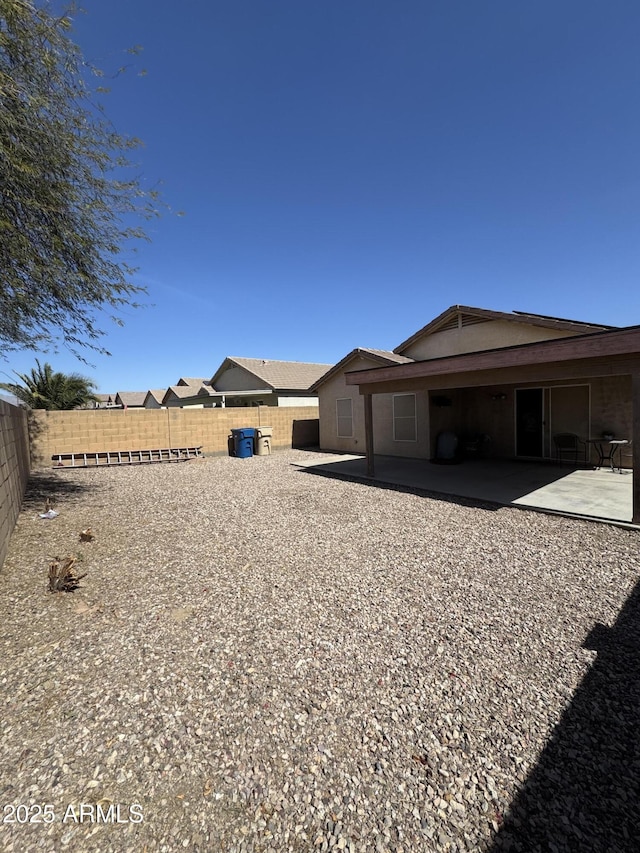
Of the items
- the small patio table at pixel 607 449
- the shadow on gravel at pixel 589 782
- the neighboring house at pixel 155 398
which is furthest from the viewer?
the neighboring house at pixel 155 398

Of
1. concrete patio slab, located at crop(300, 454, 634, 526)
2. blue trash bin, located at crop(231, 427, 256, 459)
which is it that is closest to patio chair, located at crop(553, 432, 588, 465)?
concrete patio slab, located at crop(300, 454, 634, 526)

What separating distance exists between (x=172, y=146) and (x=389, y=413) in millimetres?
9699

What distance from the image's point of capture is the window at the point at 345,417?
14.9 meters

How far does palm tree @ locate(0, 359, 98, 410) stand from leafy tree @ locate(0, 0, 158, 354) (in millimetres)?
11324

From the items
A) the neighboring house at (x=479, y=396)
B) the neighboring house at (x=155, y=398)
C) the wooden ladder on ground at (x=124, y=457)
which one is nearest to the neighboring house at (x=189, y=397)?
the neighboring house at (x=155, y=398)

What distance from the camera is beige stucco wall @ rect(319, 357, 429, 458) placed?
1252 centimetres

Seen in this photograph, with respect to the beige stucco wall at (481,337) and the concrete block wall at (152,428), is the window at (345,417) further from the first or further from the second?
the beige stucco wall at (481,337)

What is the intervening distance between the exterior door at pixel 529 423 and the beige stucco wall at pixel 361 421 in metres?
2.79

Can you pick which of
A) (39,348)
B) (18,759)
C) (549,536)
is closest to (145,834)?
(18,759)

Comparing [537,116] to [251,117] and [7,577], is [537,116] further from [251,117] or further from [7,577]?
[7,577]

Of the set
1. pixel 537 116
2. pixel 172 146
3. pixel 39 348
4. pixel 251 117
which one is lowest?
pixel 39 348

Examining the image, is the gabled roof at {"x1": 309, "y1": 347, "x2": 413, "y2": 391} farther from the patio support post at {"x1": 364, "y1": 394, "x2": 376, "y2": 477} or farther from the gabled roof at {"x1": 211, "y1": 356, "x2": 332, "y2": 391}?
the gabled roof at {"x1": 211, "y1": 356, "x2": 332, "y2": 391}

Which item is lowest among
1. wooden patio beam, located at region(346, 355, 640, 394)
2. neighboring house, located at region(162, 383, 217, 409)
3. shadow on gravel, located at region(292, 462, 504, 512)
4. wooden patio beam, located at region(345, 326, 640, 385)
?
shadow on gravel, located at region(292, 462, 504, 512)

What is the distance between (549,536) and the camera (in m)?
5.36
